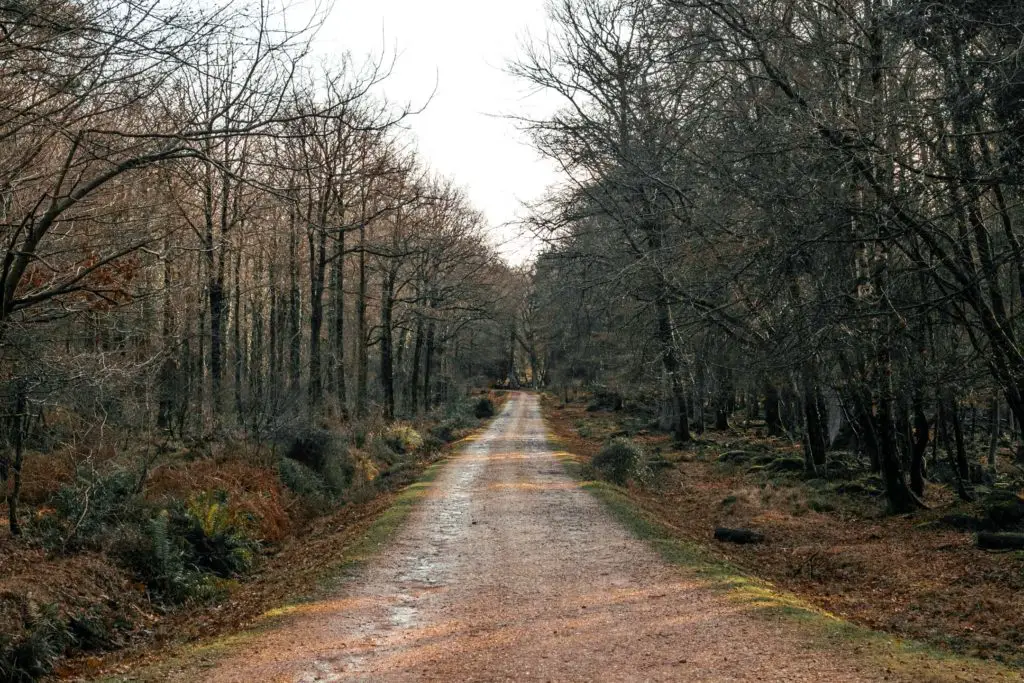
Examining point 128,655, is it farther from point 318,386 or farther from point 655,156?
point 318,386

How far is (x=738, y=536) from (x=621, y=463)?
7.43 m

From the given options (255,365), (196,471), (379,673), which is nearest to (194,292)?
(196,471)

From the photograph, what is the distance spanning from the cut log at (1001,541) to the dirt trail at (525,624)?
190 inches

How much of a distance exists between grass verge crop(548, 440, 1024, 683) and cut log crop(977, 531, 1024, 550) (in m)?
3.80

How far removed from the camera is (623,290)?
18.3m

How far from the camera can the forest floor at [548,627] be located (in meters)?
7.05

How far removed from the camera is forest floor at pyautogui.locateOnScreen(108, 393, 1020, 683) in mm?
7055

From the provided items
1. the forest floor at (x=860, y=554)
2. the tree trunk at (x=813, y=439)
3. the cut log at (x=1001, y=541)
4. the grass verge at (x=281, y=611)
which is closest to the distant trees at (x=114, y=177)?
the grass verge at (x=281, y=611)

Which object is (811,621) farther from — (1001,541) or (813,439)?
(813,439)

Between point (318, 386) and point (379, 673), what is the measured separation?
942 inches

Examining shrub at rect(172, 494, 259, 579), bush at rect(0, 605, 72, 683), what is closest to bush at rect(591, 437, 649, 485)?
shrub at rect(172, 494, 259, 579)

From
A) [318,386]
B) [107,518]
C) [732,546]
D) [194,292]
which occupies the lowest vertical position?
[732,546]

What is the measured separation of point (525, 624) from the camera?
340 inches

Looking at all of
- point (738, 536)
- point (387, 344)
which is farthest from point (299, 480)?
point (387, 344)
